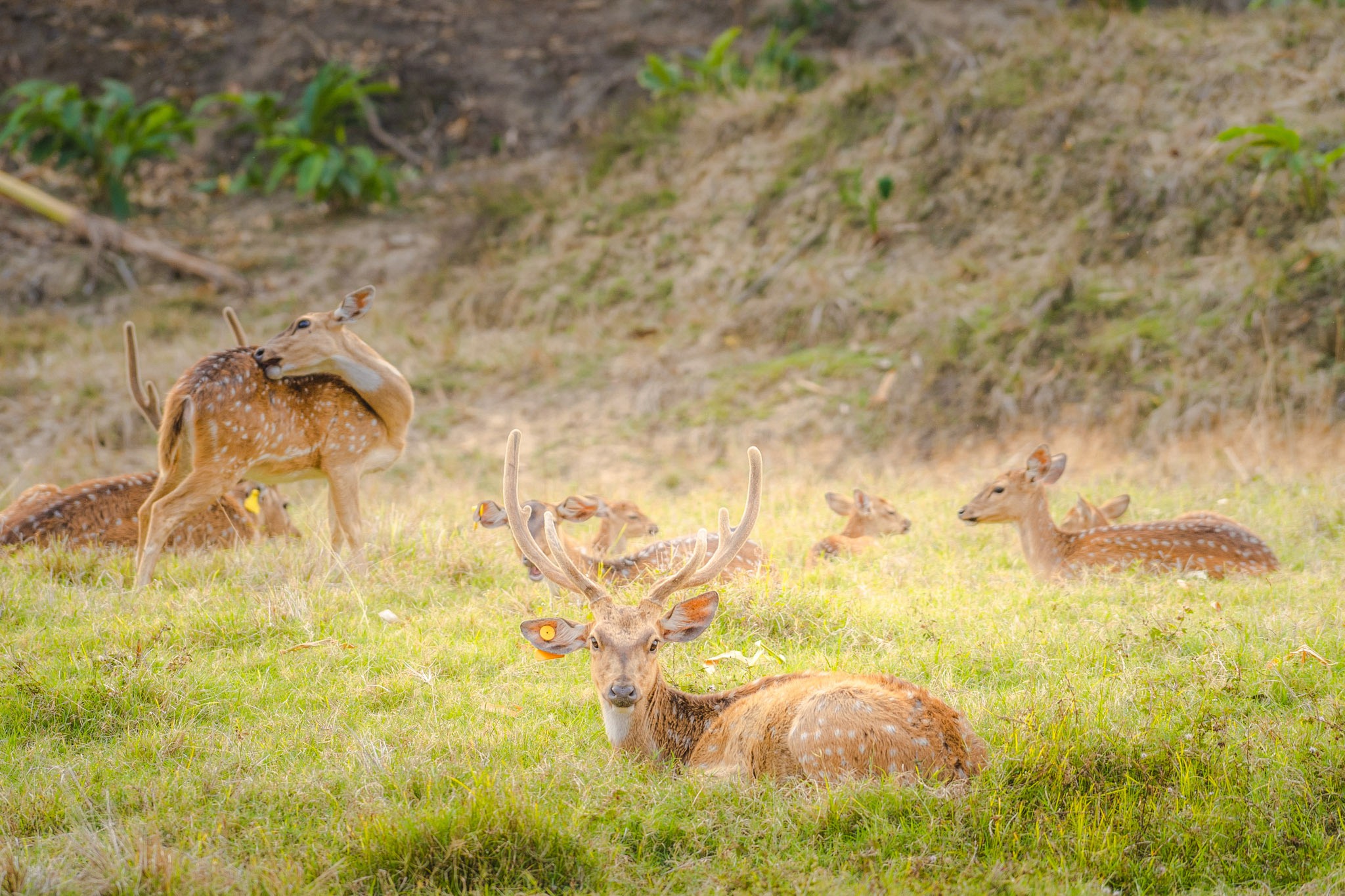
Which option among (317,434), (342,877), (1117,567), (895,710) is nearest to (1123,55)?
(1117,567)

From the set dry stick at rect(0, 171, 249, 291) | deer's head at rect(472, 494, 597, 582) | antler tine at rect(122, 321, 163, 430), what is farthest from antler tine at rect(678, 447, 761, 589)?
dry stick at rect(0, 171, 249, 291)

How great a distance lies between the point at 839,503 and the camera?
29.0 feet

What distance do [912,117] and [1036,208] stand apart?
8.78 ft

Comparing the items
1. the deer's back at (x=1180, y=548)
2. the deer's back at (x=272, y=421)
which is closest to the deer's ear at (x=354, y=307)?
the deer's back at (x=272, y=421)

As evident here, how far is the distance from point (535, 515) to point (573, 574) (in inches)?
78.2

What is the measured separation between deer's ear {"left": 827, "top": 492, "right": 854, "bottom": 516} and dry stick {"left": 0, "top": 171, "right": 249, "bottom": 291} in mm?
11966

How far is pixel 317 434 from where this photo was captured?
25.0 ft

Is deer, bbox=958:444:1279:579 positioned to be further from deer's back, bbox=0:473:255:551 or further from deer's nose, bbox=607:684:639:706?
deer's back, bbox=0:473:255:551

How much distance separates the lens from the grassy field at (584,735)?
158 inches

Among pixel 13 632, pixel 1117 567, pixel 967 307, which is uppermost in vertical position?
pixel 13 632

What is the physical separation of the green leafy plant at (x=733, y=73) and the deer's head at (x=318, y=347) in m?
12.6

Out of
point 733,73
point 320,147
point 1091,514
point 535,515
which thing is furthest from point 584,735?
point 733,73

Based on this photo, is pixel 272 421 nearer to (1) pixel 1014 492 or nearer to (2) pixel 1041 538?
(1) pixel 1014 492

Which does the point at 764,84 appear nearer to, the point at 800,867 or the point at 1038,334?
the point at 1038,334
